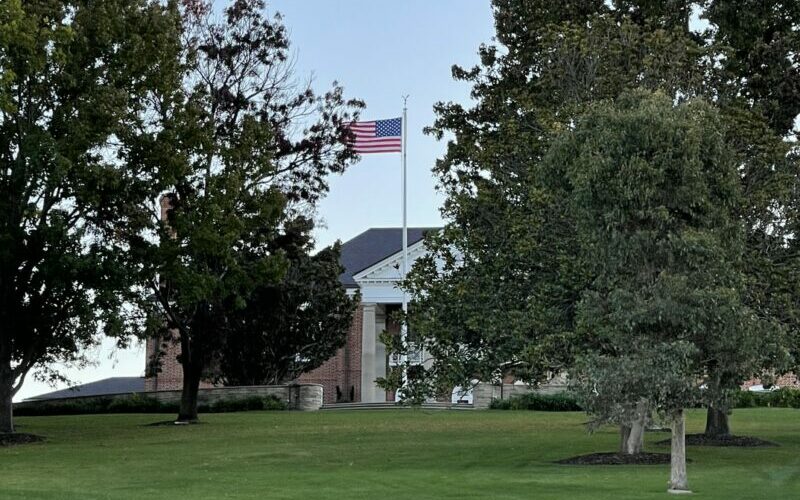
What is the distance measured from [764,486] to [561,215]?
24.4ft

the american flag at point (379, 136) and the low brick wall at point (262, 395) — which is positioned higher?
the american flag at point (379, 136)

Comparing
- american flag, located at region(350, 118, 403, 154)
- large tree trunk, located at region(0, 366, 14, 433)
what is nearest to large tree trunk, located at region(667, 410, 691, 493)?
large tree trunk, located at region(0, 366, 14, 433)

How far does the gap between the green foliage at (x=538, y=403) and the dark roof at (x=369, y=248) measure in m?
14.9

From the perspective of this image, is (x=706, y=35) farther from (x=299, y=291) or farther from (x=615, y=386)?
(x=299, y=291)

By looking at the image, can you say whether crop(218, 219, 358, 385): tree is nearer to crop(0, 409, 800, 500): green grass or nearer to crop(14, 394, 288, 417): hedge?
crop(14, 394, 288, 417): hedge

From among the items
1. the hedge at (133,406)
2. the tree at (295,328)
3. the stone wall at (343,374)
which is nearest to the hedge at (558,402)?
the tree at (295,328)

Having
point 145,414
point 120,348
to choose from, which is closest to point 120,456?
point 120,348

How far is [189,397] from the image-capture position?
41.0 metres

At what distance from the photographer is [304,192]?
41812 millimetres

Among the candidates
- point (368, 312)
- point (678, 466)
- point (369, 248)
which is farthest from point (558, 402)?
point (678, 466)

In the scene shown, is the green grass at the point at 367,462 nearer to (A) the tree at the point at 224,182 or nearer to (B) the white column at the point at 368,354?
(A) the tree at the point at 224,182

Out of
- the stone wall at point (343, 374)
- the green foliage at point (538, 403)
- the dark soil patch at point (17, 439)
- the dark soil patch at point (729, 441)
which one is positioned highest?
the stone wall at point (343, 374)

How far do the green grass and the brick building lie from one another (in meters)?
21.0

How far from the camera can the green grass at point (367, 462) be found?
18.2 meters
